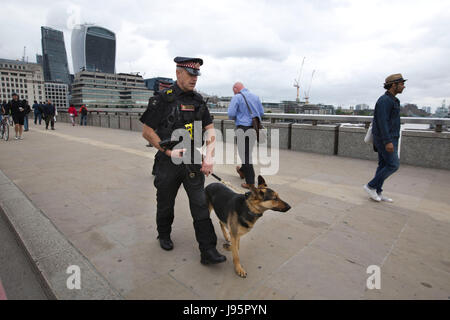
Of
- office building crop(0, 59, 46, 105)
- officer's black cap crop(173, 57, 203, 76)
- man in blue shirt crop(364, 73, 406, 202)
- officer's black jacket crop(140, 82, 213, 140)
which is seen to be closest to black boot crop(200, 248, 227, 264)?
officer's black jacket crop(140, 82, 213, 140)

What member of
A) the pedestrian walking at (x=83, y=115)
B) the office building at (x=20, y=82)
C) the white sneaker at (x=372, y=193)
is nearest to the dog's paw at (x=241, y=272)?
the white sneaker at (x=372, y=193)

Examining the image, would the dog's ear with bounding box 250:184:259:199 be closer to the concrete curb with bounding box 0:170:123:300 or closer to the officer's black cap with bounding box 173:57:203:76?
the officer's black cap with bounding box 173:57:203:76

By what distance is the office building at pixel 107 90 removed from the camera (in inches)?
5595

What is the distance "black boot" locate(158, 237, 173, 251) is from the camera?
3.21m

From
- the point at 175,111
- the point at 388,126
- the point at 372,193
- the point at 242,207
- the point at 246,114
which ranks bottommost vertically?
the point at 372,193

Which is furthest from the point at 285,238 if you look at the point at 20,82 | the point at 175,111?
the point at 20,82

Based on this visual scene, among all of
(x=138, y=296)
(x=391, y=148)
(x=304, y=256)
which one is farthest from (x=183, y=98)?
(x=391, y=148)

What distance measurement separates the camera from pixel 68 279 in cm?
261

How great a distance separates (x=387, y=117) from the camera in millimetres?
4637

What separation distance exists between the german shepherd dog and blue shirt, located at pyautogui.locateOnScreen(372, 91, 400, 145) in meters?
3.08

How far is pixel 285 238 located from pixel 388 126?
110 inches

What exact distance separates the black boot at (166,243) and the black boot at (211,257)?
0.48 metres

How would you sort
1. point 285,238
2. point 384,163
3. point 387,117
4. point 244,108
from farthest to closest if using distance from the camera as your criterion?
point 244,108 → point 384,163 → point 387,117 → point 285,238

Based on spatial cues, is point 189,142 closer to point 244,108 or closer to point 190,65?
point 190,65
